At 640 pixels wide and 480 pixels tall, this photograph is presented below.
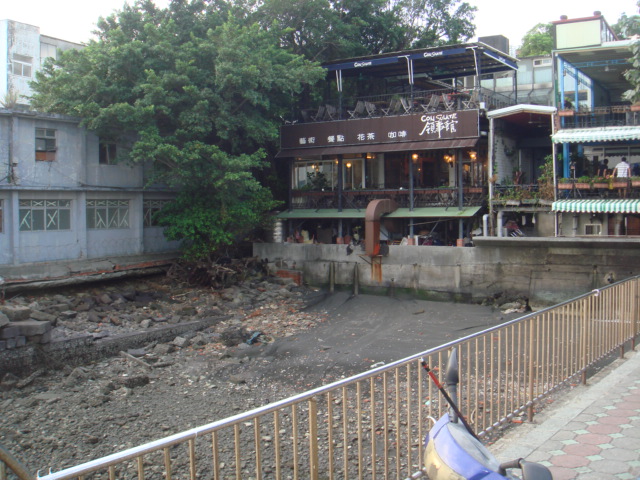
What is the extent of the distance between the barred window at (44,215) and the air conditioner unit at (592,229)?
66.9 ft

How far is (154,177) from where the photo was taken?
74.8ft

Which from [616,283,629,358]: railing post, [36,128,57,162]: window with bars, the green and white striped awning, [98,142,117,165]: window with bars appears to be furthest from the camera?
[98,142,117,165]: window with bars

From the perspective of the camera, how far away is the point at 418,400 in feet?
17.6

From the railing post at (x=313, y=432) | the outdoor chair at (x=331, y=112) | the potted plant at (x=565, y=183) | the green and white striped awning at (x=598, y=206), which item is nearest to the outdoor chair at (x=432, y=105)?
the outdoor chair at (x=331, y=112)

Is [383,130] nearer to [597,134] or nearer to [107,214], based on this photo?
[597,134]

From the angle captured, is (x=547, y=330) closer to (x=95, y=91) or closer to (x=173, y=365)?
(x=173, y=365)

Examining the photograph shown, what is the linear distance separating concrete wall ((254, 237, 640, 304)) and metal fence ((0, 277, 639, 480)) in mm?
10242

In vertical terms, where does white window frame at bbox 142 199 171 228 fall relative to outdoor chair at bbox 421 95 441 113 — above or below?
below

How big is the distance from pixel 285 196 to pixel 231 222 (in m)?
5.79

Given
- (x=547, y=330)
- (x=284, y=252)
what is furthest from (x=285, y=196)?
(x=547, y=330)

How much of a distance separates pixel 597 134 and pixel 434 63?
8.68 m

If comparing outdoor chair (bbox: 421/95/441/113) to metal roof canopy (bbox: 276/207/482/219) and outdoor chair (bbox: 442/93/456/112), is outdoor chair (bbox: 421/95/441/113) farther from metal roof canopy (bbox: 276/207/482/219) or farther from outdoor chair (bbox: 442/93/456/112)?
metal roof canopy (bbox: 276/207/482/219)

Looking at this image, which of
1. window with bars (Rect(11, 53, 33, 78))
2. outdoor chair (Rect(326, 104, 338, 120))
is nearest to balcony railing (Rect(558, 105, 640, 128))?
outdoor chair (Rect(326, 104, 338, 120))

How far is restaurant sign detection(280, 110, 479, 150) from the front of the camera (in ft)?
77.4
